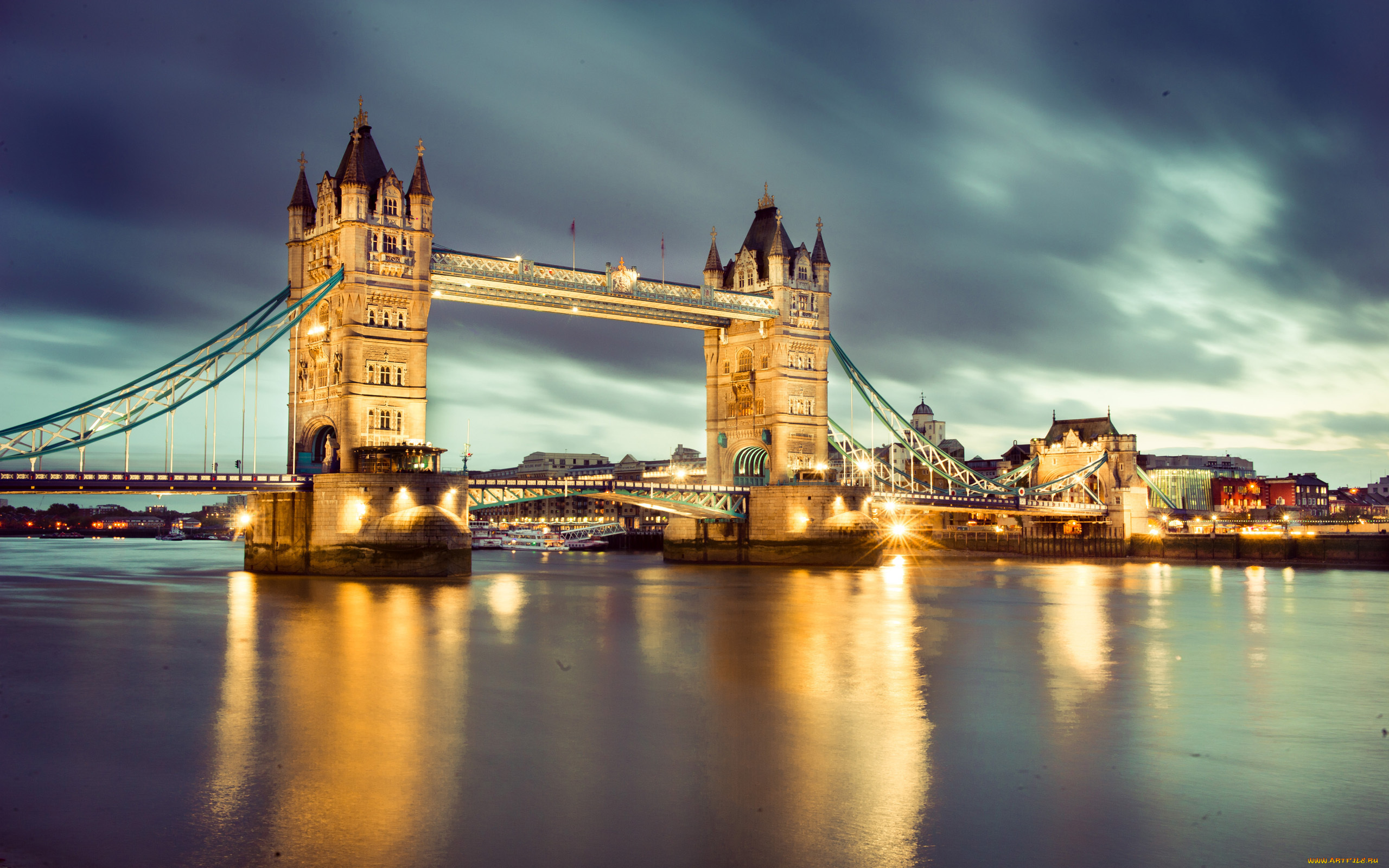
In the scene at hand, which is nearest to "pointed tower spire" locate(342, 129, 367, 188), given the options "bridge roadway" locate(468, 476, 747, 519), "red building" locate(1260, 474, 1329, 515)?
"bridge roadway" locate(468, 476, 747, 519)

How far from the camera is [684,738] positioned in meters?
Answer: 13.1

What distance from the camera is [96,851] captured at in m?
8.75

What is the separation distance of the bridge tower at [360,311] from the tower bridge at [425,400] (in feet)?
0.22

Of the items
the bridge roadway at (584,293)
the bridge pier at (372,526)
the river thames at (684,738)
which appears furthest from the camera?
the bridge roadway at (584,293)

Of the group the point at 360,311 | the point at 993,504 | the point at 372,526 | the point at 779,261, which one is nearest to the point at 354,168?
the point at 360,311

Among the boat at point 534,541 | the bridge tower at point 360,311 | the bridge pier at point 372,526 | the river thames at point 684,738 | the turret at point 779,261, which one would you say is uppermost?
the turret at point 779,261

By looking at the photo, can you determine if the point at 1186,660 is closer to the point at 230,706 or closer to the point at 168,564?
the point at 230,706

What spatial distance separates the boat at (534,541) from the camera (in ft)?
288

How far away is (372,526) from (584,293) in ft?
45.7

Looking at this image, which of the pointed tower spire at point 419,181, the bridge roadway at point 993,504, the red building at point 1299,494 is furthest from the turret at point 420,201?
the red building at point 1299,494

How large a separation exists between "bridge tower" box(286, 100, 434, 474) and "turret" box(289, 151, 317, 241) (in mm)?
43

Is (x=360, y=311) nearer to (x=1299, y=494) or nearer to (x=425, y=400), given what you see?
(x=425, y=400)

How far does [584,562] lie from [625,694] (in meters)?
49.8

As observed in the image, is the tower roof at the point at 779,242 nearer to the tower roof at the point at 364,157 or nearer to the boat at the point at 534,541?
the tower roof at the point at 364,157
